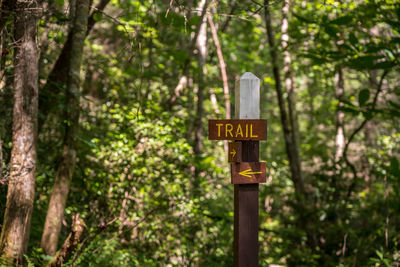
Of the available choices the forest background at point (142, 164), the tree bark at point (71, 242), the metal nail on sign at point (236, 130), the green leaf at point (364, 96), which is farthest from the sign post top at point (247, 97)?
the tree bark at point (71, 242)

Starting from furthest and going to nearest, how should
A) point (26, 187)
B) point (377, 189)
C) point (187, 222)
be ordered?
point (377, 189), point (187, 222), point (26, 187)

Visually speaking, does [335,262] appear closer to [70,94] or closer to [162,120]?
[162,120]

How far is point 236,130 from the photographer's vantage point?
3162mm

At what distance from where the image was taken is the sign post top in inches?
127

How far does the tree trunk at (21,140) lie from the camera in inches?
148

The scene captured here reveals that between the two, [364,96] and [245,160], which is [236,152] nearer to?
[245,160]

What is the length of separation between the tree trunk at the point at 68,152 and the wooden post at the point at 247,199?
2.32 metres

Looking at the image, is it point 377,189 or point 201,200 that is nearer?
point 201,200

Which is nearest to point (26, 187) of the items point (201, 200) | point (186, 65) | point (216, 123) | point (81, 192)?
point (81, 192)

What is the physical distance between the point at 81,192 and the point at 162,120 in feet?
5.68

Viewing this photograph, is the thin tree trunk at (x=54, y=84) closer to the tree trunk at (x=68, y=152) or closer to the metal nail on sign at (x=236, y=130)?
the tree trunk at (x=68, y=152)

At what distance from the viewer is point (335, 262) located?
6395 millimetres

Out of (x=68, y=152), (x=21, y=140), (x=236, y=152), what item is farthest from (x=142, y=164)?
(x=236, y=152)

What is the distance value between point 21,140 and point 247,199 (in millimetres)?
2459
